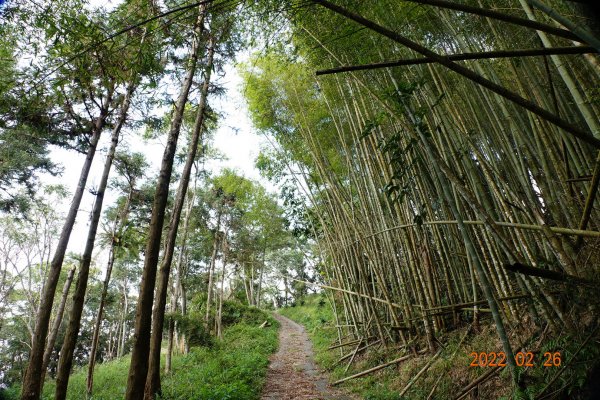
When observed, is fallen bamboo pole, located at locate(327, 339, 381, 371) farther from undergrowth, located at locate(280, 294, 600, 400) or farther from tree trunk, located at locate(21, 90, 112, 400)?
tree trunk, located at locate(21, 90, 112, 400)

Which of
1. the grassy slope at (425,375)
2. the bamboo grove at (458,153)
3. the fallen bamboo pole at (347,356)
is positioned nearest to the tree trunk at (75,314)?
the bamboo grove at (458,153)

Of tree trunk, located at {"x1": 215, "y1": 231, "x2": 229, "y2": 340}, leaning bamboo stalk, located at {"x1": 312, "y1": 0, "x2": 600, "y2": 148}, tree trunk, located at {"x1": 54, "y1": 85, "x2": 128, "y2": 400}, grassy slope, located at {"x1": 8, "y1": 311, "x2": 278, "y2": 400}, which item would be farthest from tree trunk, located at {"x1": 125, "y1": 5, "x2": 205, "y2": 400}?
tree trunk, located at {"x1": 215, "y1": 231, "x2": 229, "y2": 340}

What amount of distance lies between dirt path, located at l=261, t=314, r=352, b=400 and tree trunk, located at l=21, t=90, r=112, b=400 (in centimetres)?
299

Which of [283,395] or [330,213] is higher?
[330,213]

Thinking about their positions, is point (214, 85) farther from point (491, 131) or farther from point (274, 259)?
point (274, 259)

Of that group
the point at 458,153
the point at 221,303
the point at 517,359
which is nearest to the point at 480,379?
Result: the point at 517,359

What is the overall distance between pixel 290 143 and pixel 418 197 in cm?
301

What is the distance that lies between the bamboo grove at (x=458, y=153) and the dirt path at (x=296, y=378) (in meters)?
0.77

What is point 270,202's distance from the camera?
1198 centimetres

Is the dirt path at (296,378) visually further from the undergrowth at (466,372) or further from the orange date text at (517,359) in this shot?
the orange date text at (517,359)

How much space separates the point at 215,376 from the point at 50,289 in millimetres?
2871

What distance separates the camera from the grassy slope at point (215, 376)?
401cm

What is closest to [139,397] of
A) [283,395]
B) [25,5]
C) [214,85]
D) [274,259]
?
[283,395]

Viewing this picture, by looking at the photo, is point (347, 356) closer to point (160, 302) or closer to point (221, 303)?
→ point (160, 302)
